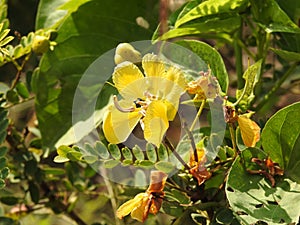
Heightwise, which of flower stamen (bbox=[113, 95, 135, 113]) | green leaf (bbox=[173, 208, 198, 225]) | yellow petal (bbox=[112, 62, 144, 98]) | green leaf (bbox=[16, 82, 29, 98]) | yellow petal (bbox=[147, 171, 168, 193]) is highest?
yellow petal (bbox=[112, 62, 144, 98])

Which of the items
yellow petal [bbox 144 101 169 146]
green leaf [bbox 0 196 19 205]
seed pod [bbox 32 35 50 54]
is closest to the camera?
yellow petal [bbox 144 101 169 146]

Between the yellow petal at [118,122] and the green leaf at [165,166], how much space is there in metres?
0.05

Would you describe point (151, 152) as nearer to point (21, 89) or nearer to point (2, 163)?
point (2, 163)

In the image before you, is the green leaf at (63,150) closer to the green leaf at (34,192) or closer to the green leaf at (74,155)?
the green leaf at (74,155)

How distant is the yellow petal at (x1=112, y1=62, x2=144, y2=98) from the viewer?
2.28 ft

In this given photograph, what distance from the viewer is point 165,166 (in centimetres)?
72

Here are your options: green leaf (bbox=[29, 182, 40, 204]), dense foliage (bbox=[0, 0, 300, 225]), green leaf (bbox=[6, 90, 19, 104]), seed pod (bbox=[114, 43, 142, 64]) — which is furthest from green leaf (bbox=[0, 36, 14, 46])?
green leaf (bbox=[29, 182, 40, 204])

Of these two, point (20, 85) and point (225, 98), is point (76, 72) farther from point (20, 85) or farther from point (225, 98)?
point (225, 98)

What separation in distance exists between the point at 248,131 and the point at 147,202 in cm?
12

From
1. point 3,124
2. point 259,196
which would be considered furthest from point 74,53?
point 259,196

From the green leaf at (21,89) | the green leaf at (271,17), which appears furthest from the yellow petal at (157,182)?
the green leaf at (21,89)

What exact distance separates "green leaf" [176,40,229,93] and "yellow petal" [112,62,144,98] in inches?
4.8

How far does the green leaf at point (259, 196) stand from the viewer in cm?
68

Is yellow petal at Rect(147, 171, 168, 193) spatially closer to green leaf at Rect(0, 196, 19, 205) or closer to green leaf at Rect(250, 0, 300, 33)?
green leaf at Rect(250, 0, 300, 33)
